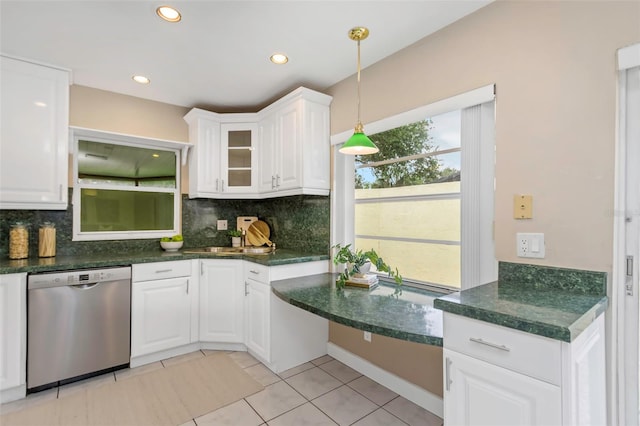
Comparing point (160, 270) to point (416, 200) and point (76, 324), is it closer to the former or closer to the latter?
point (76, 324)

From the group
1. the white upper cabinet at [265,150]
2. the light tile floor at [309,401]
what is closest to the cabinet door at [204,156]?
the white upper cabinet at [265,150]

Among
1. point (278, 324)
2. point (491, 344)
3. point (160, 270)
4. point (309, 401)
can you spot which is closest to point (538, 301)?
point (491, 344)

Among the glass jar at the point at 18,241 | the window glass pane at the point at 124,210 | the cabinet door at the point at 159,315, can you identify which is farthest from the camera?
the window glass pane at the point at 124,210

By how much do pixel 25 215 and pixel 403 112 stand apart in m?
3.22

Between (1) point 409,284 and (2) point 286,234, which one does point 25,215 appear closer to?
(2) point 286,234

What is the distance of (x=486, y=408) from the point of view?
1.19m

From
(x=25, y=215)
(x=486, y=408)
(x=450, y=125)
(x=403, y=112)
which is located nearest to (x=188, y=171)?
(x=25, y=215)

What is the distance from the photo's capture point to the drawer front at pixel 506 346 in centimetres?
104

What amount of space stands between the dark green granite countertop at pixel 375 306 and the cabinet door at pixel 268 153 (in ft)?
3.60

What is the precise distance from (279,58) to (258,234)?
6.27ft

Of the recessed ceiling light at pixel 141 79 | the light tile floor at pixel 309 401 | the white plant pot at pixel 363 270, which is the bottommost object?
the light tile floor at pixel 309 401

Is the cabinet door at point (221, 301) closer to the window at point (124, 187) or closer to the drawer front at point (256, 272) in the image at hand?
the drawer front at point (256, 272)

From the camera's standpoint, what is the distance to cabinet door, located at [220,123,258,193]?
10.9 ft

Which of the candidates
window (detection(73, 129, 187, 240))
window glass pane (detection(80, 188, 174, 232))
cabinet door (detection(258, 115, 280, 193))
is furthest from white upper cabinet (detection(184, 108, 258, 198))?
window glass pane (detection(80, 188, 174, 232))
